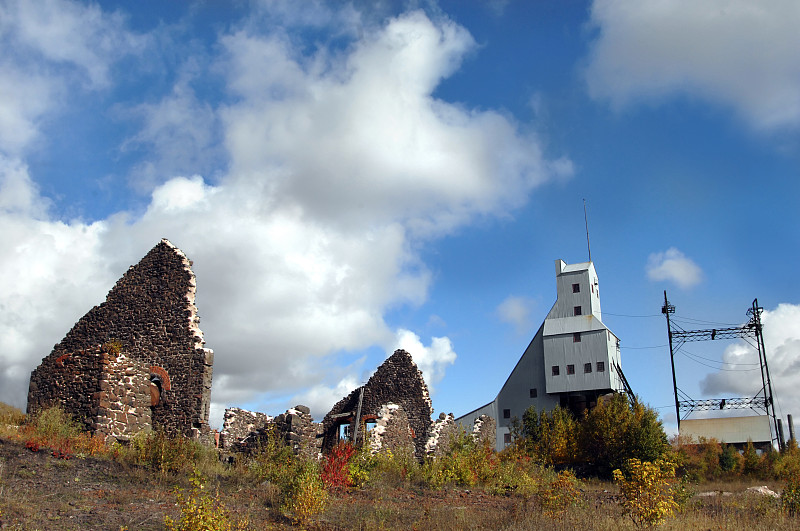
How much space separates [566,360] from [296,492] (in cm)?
3190

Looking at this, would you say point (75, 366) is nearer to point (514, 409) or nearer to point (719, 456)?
point (514, 409)

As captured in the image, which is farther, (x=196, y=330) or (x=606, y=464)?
(x=606, y=464)

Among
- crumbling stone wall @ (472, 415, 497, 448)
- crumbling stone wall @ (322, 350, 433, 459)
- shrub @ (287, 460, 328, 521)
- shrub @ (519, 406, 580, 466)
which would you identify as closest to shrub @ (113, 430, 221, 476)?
shrub @ (287, 460, 328, 521)

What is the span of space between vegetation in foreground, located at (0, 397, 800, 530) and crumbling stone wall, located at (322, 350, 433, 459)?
781 centimetres

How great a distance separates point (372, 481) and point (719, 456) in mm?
30358

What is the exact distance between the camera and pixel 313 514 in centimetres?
1133

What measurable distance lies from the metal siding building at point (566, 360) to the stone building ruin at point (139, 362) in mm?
24952

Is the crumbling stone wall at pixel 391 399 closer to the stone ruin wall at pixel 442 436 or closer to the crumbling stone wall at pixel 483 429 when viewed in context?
the stone ruin wall at pixel 442 436

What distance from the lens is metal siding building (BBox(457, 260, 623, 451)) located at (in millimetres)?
39562

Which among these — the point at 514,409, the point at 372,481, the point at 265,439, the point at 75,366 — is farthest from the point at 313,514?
the point at 514,409

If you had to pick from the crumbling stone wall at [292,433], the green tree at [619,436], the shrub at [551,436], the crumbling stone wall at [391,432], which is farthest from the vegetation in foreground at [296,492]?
the shrub at [551,436]

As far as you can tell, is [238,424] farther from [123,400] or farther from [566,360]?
[566,360]

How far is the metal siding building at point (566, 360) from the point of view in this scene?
3956cm

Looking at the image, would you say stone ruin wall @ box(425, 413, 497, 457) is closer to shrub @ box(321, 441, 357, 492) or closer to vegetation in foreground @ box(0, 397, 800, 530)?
vegetation in foreground @ box(0, 397, 800, 530)
